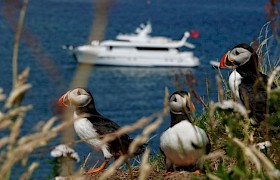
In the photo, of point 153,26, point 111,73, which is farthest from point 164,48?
point 153,26

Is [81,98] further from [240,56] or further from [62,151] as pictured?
[62,151]

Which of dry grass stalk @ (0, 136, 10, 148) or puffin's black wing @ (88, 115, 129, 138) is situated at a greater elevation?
puffin's black wing @ (88, 115, 129, 138)

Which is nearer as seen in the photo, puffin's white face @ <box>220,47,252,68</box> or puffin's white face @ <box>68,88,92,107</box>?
puffin's white face @ <box>68,88,92,107</box>

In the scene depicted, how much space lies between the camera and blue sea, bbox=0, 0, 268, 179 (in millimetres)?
49750

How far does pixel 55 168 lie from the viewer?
2594 millimetres

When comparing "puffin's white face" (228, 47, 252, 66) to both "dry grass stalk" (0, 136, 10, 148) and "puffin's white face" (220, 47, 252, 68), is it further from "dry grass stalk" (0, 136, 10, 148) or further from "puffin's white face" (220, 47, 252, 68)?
"dry grass stalk" (0, 136, 10, 148)

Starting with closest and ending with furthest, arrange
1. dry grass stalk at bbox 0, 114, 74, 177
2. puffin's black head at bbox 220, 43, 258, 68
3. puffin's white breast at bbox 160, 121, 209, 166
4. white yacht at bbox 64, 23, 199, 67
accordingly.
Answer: dry grass stalk at bbox 0, 114, 74, 177 < puffin's white breast at bbox 160, 121, 209, 166 < puffin's black head at bbox 220, 43, 258, 68 < white yacht at bbox 64, 23, 199, 67

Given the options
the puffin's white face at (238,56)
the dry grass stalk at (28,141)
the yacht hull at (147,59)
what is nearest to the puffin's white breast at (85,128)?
the puffin's white face at (238,56)

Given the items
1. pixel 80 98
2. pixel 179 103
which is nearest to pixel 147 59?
pixel 80 98

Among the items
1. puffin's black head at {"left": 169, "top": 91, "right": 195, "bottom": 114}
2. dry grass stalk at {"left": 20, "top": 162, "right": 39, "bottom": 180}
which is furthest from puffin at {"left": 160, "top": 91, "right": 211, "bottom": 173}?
dry grass stalk at {"left": 20, "top": 162, "right": 39, "bottom": 180}

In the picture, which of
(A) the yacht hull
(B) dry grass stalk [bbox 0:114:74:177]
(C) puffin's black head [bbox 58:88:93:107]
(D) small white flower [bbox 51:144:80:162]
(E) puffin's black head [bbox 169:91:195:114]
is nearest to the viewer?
(B) dry grass stalk [bbox 0:114:74:177]

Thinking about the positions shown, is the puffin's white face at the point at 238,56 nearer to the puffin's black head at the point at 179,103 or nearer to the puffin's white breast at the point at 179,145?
the puffin's black head at the point at 179,103

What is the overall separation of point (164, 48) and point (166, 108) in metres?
67.9

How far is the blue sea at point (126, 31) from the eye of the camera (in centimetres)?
4975
